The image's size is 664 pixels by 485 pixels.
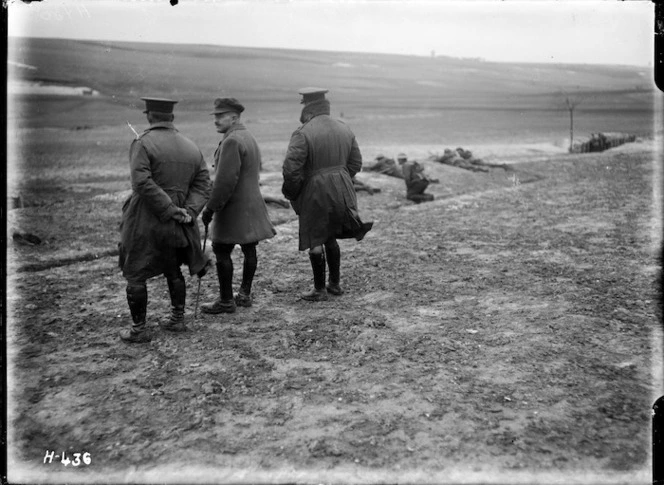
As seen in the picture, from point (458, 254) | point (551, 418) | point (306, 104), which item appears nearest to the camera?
point (551, 418)

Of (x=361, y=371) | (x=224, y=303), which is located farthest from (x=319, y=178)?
(x=361, y=371)

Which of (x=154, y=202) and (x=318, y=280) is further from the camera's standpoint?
(x=318, y=280)

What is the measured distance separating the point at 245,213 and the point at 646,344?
3.21 meters

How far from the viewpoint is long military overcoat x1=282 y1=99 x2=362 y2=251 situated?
5344 millimetres

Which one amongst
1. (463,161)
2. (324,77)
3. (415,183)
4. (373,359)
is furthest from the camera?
(324,77)

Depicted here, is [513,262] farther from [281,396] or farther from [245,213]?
[281,396]

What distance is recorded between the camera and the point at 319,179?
17.7 ft

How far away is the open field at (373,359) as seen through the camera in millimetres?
3018

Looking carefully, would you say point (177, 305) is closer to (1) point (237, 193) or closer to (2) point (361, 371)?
(1) point (237, 193)

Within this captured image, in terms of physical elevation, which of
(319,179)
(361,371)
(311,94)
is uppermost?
(311,94)

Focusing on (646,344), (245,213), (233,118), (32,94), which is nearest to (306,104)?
(233,118)

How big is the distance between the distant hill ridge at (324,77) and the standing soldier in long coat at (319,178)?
26403 millimetres

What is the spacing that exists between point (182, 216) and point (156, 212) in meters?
0.19

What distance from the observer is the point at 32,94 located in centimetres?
3247
